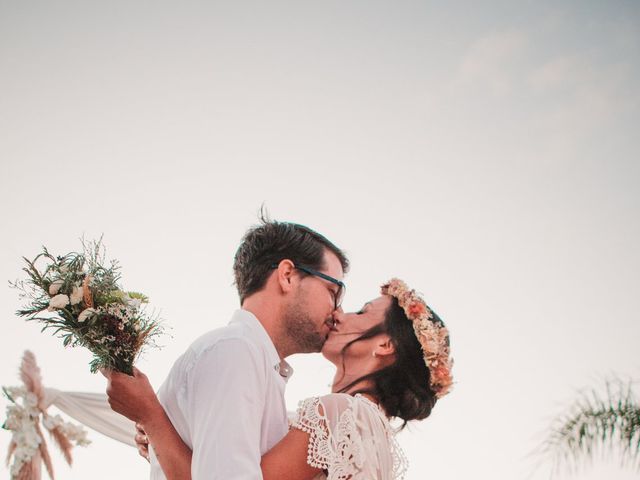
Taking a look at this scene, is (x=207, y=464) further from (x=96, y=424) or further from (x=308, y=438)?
(x=96, y=424)

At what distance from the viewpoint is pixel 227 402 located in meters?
2.24

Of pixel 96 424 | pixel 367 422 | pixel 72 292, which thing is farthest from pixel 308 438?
pixel 96 424

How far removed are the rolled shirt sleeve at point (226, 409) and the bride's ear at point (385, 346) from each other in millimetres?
1816

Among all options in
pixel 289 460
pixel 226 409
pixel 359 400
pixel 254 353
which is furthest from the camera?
pixel 359 400

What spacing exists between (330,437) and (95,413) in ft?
18.7

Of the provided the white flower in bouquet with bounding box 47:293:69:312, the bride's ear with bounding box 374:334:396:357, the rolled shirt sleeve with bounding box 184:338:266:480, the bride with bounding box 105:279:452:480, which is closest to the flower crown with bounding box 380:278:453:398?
the bride with bounding box 105:279:452:480

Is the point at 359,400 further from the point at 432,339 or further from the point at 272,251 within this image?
the point at 432,339

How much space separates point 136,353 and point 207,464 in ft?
2.96

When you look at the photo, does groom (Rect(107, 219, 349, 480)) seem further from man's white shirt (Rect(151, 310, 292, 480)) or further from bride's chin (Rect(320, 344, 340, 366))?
bride's chin (Rect(320, 344, 340, 366))

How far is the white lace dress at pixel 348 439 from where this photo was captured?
2.68 meters

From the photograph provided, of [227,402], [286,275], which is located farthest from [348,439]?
[286,275]

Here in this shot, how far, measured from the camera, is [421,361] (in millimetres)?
4227

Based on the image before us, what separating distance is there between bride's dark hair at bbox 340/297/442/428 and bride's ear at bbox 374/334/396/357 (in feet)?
0.08

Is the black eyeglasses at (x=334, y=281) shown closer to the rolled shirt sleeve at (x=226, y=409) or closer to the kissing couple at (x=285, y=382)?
the kissing couple at (x=285, y=382)
